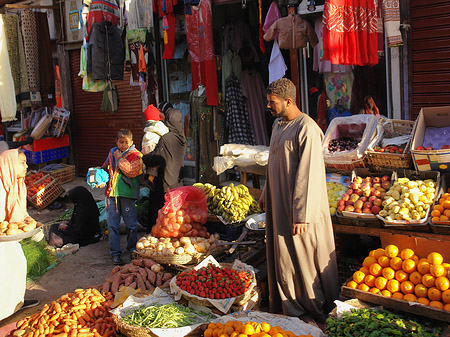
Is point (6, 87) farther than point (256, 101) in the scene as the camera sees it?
Yes

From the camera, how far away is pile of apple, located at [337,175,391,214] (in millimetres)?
4734

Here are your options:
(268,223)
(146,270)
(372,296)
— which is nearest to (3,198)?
(146,270)

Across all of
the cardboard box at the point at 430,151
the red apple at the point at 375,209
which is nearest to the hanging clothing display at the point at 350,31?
the cardboard box at the point at 430,151

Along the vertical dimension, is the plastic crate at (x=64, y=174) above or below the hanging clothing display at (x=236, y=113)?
below

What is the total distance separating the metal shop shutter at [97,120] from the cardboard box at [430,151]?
21.1ft

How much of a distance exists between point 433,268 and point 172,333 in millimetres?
2164

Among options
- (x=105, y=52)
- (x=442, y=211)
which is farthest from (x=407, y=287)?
(x=105, y=52)

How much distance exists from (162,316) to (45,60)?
853 centimetres

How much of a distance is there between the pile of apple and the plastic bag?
0.89ft

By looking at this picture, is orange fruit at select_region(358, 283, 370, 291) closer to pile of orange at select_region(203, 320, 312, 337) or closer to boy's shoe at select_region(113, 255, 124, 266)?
pile of orange at select_region(203, 320, 312, 337)

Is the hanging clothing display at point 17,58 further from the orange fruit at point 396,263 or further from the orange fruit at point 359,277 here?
the orange fruit at point 396,263

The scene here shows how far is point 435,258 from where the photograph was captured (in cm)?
404

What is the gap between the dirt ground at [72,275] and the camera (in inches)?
229

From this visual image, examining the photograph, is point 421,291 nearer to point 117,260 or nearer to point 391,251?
point 391,251
